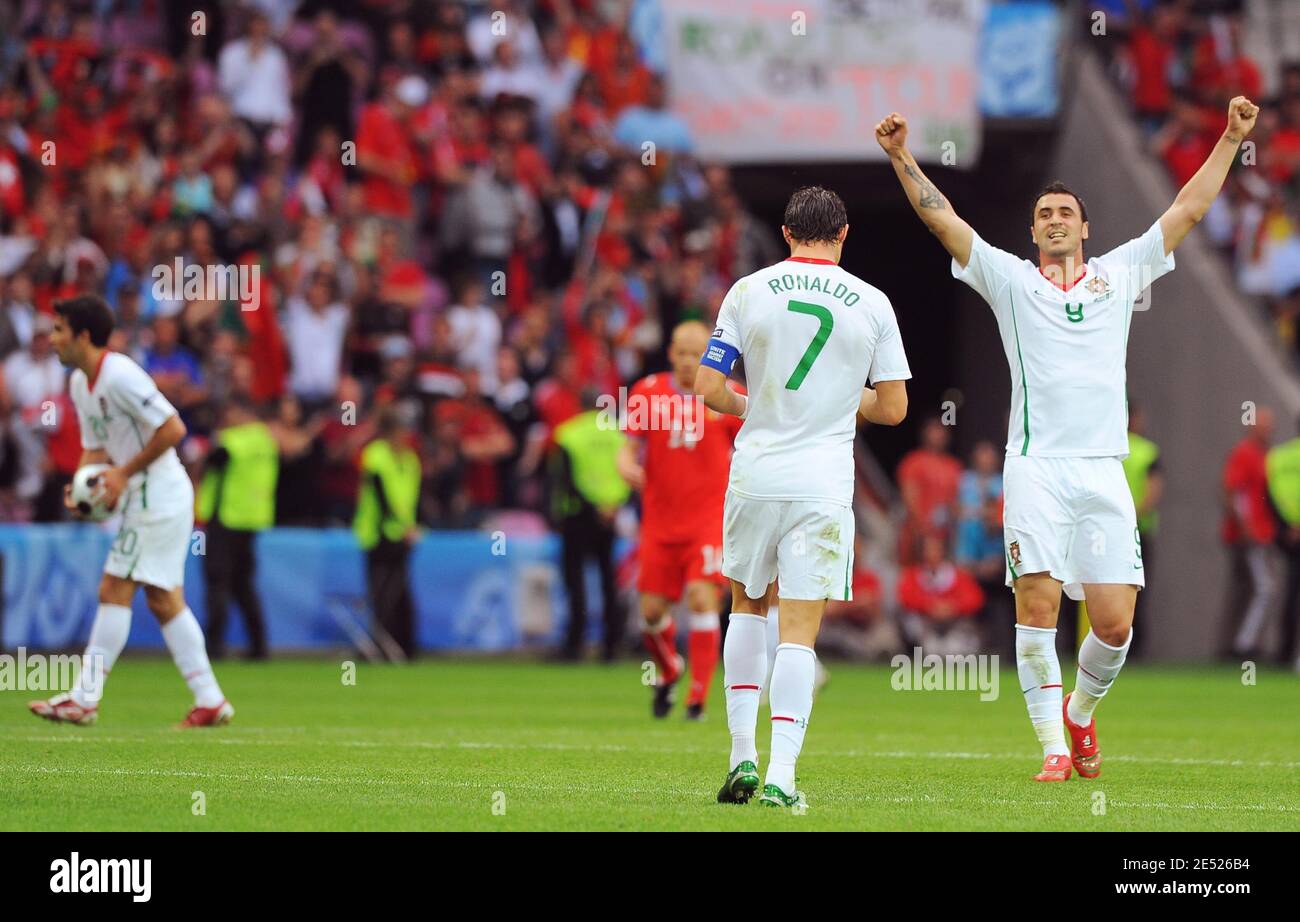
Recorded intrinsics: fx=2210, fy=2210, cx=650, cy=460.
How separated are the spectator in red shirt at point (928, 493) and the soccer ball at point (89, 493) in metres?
11.9

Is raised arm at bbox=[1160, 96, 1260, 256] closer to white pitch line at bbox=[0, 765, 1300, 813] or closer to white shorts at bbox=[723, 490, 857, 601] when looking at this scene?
white shorts at bbox=[723, 490, 857, 601]

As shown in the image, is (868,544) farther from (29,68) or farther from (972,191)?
(29,68)

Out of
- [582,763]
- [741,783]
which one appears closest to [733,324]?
[741,783]

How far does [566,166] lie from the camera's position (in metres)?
24.3

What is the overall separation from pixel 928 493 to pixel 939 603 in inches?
53.0

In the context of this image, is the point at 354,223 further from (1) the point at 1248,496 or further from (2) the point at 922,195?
(2) the point at 922,195

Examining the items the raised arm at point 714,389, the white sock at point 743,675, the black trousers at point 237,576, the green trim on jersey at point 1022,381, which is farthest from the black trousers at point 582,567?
the raised arm at point 714,389

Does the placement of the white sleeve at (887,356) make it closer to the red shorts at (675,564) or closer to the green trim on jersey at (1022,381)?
the green trim on jersey at (1022,381)

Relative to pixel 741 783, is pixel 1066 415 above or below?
above

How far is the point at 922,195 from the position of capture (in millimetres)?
9688

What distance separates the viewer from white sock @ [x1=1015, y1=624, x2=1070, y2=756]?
9992 mm

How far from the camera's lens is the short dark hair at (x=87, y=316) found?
40.7ft

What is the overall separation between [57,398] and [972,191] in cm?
1258
